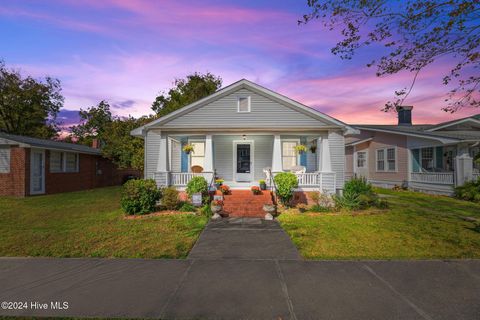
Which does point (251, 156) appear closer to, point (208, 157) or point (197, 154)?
point (208, 157)

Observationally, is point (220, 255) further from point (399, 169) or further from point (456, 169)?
point (399, 169)

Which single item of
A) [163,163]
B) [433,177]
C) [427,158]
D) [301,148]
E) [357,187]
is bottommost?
[357,187]

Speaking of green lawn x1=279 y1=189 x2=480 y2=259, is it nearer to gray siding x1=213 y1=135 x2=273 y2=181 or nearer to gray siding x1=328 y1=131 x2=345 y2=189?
gray siding x1=328 y1=131 x2=345 y2=189

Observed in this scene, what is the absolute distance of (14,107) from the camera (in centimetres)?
3067

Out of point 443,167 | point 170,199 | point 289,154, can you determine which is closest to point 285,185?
point 289,154

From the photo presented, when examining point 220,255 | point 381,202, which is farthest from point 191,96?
point 220,255

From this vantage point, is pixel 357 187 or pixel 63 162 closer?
pixel 357 187

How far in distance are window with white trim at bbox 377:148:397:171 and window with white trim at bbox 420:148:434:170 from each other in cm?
172

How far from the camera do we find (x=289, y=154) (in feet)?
46.1

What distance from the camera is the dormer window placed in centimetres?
1302

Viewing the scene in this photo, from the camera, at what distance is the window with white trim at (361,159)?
22594 mm

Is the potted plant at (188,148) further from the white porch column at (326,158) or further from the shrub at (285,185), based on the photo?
the white porch column at (326,158)

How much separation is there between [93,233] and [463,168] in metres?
19.2

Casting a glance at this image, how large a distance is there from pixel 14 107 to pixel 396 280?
41.9m
